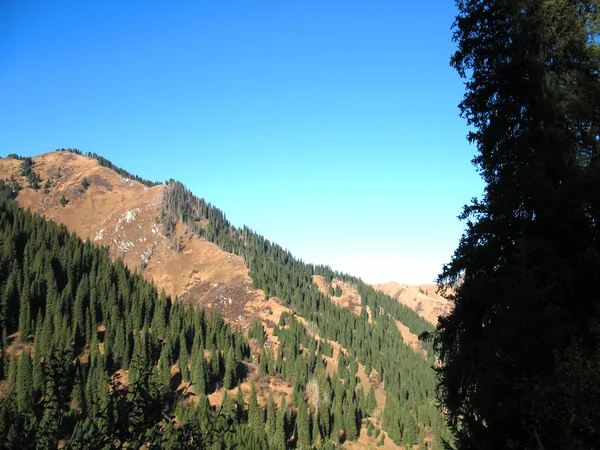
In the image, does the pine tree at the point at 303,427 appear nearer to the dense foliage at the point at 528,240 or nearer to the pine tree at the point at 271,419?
the pine tree at the point at 271,419

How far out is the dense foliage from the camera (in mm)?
9984

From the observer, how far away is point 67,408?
864cm

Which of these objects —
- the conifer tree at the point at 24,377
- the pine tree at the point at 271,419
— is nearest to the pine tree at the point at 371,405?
the pine tree at the point at 271,419

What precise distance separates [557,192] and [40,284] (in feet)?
418

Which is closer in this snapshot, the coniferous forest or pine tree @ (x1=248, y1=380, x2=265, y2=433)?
the coniferous forest

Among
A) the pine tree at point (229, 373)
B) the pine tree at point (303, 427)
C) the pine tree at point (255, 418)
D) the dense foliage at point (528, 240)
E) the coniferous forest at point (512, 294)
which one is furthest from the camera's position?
the pine tree at point (229, 373)

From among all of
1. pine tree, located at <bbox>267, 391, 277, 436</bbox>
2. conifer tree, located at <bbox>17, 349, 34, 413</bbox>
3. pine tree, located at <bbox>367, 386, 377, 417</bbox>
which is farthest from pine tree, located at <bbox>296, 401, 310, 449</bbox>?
conifer tree, located at <bbox>17, 349, 34, 413</bbox>

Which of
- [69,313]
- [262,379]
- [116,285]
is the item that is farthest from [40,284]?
[262,379]

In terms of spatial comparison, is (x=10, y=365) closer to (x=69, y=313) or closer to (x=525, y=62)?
(x=69, y=313)

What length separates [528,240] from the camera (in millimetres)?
11969

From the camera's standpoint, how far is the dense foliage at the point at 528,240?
9.98 m

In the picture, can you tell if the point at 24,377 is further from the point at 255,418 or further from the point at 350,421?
the point at 350,421

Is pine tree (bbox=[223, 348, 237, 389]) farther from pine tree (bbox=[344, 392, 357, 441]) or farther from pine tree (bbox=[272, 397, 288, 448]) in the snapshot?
pine tree (bbox=[344, 392, 357, 441])

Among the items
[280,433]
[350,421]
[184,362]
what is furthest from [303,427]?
[184,362]
